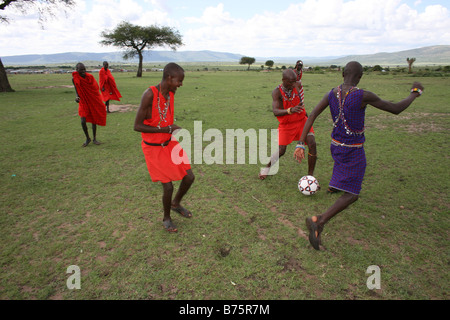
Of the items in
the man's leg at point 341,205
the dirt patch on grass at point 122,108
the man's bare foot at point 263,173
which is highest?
the dirt patch on grass at point 122,108

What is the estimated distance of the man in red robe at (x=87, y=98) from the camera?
7743 mm

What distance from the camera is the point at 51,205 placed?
4.79 m

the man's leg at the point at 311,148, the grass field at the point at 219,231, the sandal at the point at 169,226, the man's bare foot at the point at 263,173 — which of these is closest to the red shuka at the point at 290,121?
the man's leg at the point at 311,148

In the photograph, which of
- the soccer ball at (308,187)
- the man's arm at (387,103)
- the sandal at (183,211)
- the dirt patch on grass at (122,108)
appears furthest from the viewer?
the dirt patch on grass at (122,108)

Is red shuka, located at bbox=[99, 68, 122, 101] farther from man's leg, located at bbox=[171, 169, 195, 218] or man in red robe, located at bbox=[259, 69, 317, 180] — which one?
man's leg, located at bbox=[171, 169, 195, 218]

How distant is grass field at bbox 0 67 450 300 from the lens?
9.96 ft

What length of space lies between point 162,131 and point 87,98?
5577mm

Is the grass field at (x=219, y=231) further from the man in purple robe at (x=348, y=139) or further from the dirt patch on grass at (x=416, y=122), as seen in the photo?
the dirt patch on grass at (x=416, y=122)

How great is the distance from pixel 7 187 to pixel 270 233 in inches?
216

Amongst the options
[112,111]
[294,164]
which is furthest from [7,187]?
[112,111]

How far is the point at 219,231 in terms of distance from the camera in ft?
13.2

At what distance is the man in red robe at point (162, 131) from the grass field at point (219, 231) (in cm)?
78

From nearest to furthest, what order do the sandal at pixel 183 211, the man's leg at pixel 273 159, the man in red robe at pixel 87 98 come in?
the sandal at pixel 183 211
the man's leg at pixel 273 159
the man in red robe at pixel 87 98
